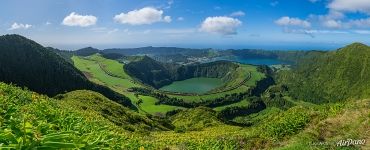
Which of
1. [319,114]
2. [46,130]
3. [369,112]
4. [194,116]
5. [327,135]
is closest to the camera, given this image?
[46,130]

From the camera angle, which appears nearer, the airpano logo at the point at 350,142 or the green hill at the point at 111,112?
the airpano logo at the point at 350,142

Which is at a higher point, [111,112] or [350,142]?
[350,142]

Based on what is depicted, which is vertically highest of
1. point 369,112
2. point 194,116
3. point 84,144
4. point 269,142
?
point 84,144

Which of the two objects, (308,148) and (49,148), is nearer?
(49,148)

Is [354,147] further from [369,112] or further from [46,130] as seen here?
[46,130]

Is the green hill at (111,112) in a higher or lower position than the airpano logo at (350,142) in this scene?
lower

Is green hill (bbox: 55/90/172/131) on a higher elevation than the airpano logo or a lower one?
lower

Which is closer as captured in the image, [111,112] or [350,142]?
[350,142]

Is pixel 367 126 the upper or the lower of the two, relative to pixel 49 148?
lower

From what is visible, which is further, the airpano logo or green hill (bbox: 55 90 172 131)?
green hill (bbox: 55 90 172 131)

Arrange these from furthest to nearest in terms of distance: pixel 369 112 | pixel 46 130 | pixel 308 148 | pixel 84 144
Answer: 1. pixel 369 112
2. pixel 308 148
3. pixel 46 130
4. pixel 84 144

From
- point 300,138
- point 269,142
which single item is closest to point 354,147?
point 300,138
